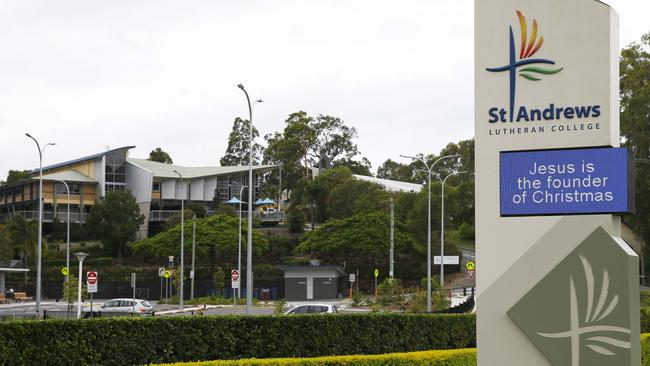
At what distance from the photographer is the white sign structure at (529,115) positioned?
1678 cm

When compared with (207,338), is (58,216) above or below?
above

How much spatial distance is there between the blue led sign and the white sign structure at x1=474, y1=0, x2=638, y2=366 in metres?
0.20

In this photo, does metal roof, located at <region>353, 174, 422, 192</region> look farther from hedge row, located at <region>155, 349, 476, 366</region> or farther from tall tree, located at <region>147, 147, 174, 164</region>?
hedge row, located at <region>155, 349, 476, 366</region>

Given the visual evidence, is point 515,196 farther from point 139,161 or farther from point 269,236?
point 139,161

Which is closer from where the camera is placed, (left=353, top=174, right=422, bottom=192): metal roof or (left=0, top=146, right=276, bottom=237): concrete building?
(left=0, top=146, right=276, bottom=237): concrete building

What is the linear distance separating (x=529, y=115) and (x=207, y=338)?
803 centimetres

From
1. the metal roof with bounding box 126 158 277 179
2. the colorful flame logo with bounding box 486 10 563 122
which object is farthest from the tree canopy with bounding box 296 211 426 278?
the colorful flame logo with bounding box 486 10 563 122

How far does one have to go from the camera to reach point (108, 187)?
335 ft

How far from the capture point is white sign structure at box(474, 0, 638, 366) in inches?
661

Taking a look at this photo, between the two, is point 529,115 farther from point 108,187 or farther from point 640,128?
point 108,187

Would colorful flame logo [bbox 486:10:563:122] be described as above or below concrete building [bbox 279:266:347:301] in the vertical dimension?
above

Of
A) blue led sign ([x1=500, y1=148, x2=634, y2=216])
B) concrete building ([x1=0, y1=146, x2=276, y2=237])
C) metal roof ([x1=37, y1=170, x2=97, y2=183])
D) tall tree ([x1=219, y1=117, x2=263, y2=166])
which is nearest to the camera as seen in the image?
blue led sign ([x1=500, y1=148, x2=634, y2=216])

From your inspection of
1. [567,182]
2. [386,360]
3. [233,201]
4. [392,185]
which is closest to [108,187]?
[233,201]

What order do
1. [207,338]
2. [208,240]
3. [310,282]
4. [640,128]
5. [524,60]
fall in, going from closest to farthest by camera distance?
[524,60], [207,338], [640,128], [310,282], [208,240]
